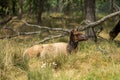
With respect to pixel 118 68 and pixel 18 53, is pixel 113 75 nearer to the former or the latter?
pixel 118 68

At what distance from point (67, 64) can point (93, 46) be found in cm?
281

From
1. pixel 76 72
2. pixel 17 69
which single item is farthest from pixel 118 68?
pixel 17 69

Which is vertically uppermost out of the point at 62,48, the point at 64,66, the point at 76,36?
the point at 76,36

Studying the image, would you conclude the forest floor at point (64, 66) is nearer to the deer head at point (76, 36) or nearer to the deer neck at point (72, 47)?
the deer neck at point (72, 47)

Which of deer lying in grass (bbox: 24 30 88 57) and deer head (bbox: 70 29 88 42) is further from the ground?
deer head (bbox: 70 29 88 42)

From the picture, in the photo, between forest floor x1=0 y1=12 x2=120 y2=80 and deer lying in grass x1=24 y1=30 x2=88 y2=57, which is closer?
forest floor x1=0 y1=12 x2=120 y2=80

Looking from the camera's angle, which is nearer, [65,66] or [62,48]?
[65,66]

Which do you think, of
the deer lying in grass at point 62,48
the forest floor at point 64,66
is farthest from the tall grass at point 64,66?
the deer lying in grass at point 62,48

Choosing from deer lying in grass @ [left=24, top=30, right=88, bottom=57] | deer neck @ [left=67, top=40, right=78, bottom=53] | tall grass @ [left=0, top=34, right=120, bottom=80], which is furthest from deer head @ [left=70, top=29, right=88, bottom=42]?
tall grass @ [left=0, top=34, right=120, bottom=80]

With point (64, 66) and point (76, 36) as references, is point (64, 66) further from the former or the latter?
point (76, 36)

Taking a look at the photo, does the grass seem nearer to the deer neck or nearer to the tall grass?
the tall grass

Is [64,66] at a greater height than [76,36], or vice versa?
[76,36]

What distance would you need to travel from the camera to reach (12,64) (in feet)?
25.1

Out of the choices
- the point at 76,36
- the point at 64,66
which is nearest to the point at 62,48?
the point at 76,36
